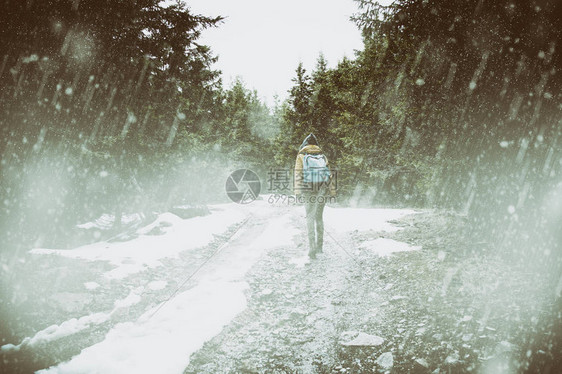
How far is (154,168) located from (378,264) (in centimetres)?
680

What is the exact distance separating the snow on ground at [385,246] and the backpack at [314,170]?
2.08 meters

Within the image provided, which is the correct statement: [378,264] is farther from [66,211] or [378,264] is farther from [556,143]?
[66,211]

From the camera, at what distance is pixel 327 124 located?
2386cm

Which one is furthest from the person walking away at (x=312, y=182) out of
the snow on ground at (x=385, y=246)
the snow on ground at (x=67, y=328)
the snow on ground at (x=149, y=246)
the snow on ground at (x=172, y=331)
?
the snow on ground at (x=67, y=328)

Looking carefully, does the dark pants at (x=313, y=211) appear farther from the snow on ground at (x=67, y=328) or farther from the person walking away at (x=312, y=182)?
the snow on ground at (x=67, y=328)

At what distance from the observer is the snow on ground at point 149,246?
6334mm

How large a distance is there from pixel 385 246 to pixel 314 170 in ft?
8.36

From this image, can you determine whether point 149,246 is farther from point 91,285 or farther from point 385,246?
point 385,246

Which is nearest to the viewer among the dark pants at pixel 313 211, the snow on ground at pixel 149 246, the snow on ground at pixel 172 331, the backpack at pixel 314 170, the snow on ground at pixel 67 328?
the snow on ground at pixel 172 331

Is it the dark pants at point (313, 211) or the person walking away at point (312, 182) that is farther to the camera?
the dark pants at point (313, 211)

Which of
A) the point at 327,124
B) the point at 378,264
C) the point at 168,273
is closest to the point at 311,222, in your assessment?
the point at 378,264

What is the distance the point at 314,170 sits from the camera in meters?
6.62

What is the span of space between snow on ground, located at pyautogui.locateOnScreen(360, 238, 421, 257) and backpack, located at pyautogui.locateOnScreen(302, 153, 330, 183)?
2082mm

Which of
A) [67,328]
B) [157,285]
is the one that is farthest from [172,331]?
[157,285]
